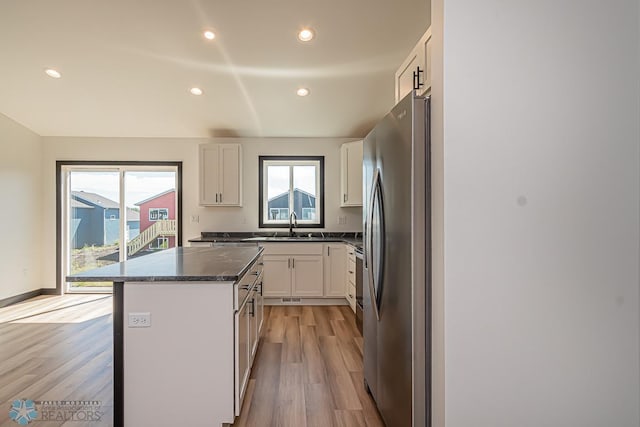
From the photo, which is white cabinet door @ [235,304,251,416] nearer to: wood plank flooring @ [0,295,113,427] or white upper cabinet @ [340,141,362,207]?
wood plank flooring @ [0,295,113,427]

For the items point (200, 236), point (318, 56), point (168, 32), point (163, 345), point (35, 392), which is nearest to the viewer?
point (163, 345)

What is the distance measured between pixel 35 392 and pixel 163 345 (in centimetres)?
130

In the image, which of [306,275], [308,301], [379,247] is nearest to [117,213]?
[306,275]

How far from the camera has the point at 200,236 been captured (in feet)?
16.2

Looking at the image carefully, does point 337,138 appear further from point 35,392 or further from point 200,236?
point 35,392

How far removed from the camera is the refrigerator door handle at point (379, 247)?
174 centimetres

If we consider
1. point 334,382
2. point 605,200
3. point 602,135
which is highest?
point 602,135

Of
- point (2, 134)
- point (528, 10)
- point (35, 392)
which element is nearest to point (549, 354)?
point (528, 10)

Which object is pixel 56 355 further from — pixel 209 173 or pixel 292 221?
pixel 292 221

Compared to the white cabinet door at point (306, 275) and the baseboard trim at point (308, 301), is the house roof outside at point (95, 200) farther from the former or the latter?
the white cabinet door at point (306, 275)

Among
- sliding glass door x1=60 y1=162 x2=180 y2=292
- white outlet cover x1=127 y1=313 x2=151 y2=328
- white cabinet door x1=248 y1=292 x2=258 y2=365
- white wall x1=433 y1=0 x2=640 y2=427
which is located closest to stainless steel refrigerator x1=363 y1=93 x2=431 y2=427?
white wall x1=433 y1=0 x2=640 y2=427

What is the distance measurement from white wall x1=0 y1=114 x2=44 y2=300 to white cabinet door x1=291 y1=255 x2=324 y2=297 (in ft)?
12.4

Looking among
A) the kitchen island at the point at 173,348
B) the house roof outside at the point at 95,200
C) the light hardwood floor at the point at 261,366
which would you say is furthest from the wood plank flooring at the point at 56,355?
the house roof outside at the point at 95,200

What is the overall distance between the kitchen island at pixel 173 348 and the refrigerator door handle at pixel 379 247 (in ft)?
2.54
